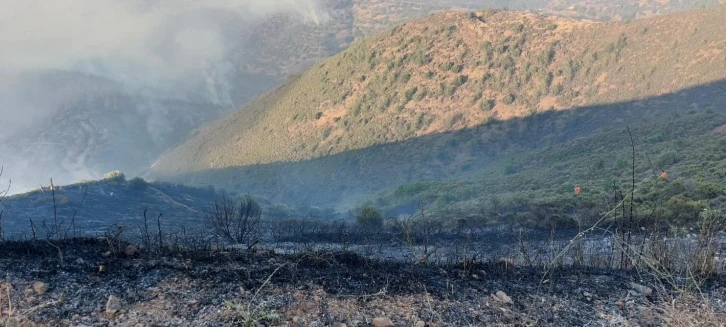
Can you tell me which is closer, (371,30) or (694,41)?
(694,41)

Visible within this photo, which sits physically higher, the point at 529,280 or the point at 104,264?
the point at 104,264

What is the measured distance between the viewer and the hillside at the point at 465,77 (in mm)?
39625

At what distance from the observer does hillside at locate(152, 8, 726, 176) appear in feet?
130

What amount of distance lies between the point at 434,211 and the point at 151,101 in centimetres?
7292

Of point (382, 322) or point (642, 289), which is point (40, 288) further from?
point (642, 289)

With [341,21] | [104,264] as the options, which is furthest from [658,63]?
[341,21]

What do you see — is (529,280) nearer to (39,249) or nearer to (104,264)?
(104,264)

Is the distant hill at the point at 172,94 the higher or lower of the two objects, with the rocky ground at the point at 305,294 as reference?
higher

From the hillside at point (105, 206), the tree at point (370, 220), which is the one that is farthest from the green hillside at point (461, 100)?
the hillside at point (105, 206)

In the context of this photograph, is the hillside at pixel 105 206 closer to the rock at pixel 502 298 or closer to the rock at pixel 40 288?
the rock at pixel 40 288

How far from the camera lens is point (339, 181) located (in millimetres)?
42938

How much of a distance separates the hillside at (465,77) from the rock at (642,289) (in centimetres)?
3726

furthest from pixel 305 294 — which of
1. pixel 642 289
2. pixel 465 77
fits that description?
pixel 465 77

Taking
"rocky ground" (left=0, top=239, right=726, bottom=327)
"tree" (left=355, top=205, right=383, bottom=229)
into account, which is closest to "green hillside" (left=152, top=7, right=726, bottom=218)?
"tree" (left=355, top=205, right=383, bottom=229)
